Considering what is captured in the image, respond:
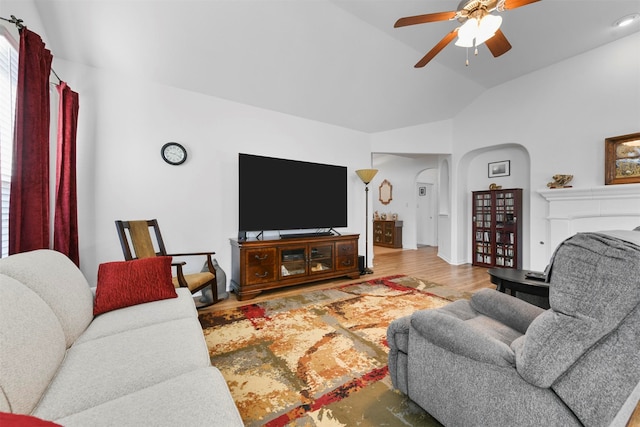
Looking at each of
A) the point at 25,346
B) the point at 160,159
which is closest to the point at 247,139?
the point at 160,159

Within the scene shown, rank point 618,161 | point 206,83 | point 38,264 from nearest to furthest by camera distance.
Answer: point 38,264 < point 206,83 < point 618,161

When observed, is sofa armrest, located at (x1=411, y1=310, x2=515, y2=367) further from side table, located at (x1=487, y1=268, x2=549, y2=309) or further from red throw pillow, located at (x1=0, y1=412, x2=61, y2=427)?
side table, located at (x1=487, y1=268, x2=549, y2=309)

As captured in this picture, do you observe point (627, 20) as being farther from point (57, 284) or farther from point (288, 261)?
point (57, 284)

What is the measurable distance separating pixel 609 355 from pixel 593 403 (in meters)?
0.16

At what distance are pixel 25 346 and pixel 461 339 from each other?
1.62 meters

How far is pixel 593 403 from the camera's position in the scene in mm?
783

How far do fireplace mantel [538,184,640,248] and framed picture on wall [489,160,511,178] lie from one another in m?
0.98

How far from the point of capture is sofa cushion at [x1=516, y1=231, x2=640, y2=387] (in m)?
0.74

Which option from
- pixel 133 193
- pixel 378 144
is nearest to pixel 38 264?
pixel 133 193

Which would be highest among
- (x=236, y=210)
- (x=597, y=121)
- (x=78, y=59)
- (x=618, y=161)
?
(x=78, y=59)

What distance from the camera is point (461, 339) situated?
1.07 meters

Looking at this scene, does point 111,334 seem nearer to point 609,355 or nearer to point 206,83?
point 609,355

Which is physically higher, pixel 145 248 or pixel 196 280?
pixel 145 248

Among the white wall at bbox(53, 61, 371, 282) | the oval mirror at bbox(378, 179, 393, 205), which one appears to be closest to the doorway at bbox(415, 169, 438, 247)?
the oval mirror at bbox(378, 179, 393, 205)
